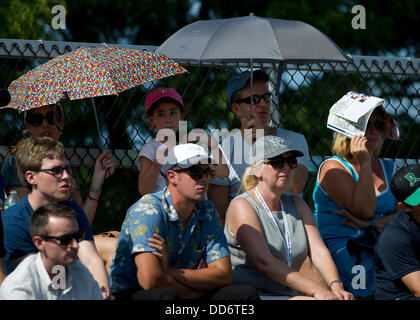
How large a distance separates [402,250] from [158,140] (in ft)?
5.35

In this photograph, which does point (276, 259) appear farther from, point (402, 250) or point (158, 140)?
point (158, 140)

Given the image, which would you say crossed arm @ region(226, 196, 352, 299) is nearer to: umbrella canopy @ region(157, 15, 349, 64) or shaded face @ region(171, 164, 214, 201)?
shaded face @ region(171, 164, 214, 201)

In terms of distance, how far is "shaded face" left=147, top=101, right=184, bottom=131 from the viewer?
5043 millimetres

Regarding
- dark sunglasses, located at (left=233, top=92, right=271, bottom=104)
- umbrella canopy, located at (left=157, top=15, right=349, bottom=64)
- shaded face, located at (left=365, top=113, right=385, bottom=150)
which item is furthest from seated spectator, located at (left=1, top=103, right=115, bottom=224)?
shaded face, located at (left=365, top=113, right=385, bottom=150)

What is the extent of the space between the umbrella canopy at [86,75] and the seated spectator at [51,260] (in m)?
1.13

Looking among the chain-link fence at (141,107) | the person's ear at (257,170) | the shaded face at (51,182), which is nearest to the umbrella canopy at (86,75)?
the chain-link fence at (141,107)

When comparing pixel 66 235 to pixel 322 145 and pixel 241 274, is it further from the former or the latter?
pixel 322 145

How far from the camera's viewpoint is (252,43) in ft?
16.2

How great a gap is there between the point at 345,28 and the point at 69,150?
20.0ft

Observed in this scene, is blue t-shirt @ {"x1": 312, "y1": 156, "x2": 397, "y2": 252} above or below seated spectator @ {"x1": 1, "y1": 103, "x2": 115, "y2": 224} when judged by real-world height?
below

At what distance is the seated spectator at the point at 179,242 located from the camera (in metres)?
4.07

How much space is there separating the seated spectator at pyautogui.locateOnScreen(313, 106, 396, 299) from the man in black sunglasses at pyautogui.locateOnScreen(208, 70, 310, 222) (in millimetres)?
187

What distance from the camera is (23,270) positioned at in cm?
344

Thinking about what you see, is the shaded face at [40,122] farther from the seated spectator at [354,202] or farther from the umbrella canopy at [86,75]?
the seated spectator at [354,202]
